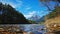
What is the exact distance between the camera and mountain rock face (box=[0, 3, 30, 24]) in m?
4.73

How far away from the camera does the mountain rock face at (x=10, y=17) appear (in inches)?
186

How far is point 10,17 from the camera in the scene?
475 cm

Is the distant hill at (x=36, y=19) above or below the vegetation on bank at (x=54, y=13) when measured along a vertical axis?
below

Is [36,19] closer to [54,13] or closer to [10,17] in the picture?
[54,13]

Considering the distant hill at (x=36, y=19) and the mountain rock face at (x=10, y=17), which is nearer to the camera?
the distant hill at (x=36, y=19)

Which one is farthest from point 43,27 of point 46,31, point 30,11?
point 30,11

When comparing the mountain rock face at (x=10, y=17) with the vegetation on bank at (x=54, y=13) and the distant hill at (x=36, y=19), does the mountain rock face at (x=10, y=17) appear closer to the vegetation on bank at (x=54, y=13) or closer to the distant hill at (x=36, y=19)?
the distant hill at (x=36, y=19)

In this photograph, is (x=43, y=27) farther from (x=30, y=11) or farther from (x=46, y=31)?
(x=30, y=11)

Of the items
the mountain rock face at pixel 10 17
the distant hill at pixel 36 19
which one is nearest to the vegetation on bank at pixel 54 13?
the distant hill at pixel 36 19

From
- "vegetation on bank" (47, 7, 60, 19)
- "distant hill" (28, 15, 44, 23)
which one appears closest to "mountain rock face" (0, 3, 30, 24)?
"distant hill" (28, 15, 44, 23)

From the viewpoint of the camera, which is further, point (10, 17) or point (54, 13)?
point (10, 17)

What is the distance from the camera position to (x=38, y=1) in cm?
471

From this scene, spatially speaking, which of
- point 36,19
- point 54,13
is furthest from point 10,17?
point 54,13

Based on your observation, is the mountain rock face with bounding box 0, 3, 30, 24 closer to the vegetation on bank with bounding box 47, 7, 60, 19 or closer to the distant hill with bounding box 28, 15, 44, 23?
the distant hill with bounding box 28, 15, 44, 23
